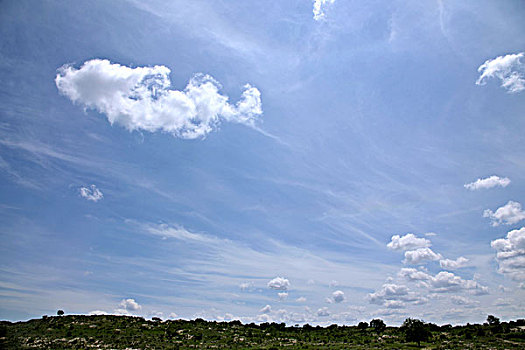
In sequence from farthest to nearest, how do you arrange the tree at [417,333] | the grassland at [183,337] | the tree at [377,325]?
the tree at [377,325] → the tree at [417,333] → the grassland at [183,337]

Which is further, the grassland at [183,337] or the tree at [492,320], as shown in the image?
the tree at [492,320]

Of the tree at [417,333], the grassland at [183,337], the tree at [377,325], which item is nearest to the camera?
the grassland at [183,337]

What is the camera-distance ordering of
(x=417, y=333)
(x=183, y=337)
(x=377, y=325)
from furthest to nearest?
1. (x=377, y=325)
2. (x=183, y=337)
3. (x=417, y=333)

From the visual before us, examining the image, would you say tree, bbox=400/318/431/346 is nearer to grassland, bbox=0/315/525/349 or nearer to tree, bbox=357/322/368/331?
grassland, bbox=0/315/525/349

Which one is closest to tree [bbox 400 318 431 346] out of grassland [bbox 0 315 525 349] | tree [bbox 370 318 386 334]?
grassland [bbox 0 315 525 349]

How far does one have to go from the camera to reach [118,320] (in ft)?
372

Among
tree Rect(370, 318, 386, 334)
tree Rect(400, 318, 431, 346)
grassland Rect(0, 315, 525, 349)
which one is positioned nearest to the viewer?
grassland Rect(0, 315, 525, 349)

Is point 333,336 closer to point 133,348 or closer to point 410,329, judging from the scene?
point 410,329

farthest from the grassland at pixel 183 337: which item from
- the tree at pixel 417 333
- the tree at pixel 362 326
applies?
the tree at pixel 362 326

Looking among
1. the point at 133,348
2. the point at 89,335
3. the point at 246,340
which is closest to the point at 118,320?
the point at 89,335

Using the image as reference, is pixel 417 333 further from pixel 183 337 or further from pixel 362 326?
pixel 183 337

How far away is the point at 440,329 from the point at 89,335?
114111 mm

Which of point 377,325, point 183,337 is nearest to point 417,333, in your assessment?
point 377,325

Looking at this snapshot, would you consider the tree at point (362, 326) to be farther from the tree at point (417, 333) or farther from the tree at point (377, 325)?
the tree at point (417, 333)
